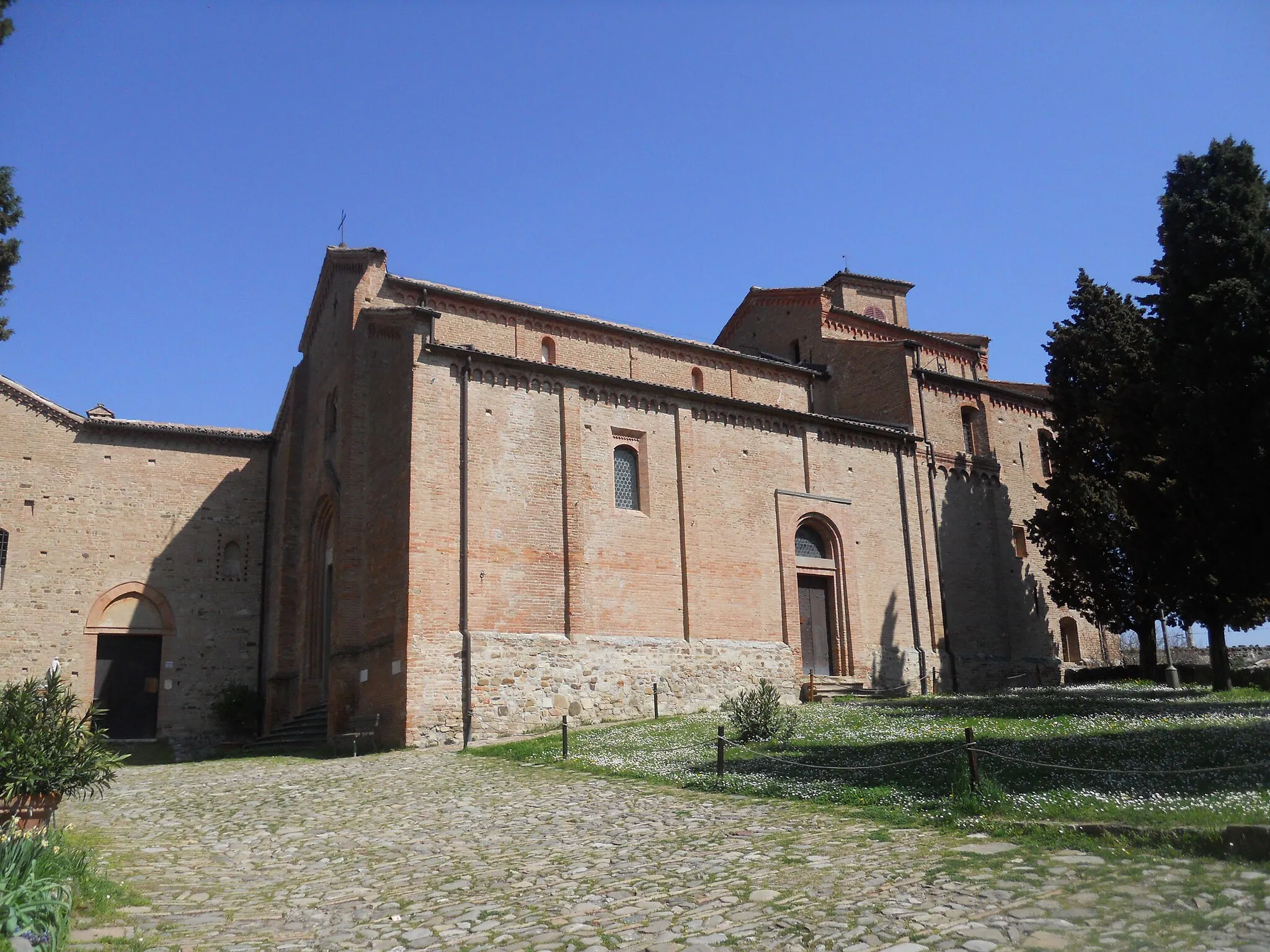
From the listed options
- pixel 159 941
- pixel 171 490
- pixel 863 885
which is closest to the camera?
pixel 159 941

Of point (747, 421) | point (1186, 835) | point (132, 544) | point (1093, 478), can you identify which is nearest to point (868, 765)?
point (1186, 835)

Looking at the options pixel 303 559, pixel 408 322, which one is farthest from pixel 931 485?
pixel 303 559

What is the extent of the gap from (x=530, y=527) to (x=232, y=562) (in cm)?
1208

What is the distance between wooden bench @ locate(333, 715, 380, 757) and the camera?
60.8 ft

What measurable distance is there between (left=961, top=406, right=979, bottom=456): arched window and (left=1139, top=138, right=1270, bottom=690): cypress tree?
13.5 metres

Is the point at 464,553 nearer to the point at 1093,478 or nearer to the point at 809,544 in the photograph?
the point at 809,544

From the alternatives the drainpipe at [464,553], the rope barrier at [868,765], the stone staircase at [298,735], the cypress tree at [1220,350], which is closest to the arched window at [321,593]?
the stone staircase at [298,735]

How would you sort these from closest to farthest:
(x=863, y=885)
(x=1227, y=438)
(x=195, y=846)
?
(x=863, y=885) → (x=195, y=846) → (x=1227, y=438)

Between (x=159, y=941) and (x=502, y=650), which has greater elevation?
(x=502, y=650)

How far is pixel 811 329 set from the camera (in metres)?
30.6

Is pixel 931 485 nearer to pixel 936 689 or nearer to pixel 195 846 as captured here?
pixel 936 689

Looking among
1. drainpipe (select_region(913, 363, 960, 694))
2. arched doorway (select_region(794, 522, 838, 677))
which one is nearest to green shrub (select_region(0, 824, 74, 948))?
arched doorway (select_region(794, 522, 838, 677))

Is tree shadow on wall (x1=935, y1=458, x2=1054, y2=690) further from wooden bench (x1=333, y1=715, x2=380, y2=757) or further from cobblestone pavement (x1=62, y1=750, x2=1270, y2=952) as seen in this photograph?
cobblestone pavement (x1=62, y1=750, x2=1270, y2=952)

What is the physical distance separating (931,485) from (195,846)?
73.2 ft
